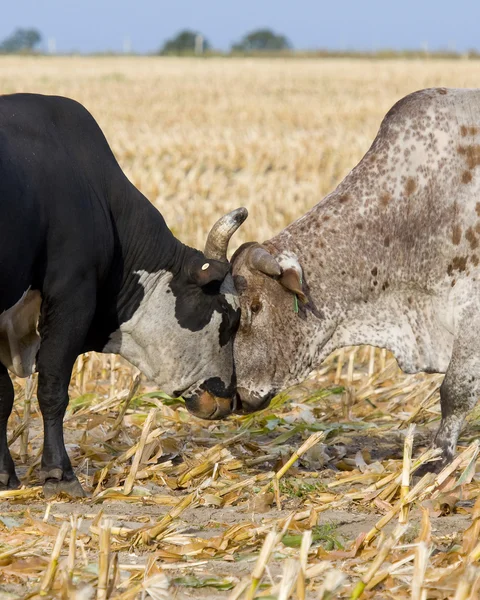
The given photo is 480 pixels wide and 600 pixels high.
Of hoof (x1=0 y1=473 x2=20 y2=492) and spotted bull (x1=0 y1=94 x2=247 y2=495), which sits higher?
spotted bull (x1=0 y1=94 x2=247 y2=495)

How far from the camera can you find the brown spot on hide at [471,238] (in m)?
5.22

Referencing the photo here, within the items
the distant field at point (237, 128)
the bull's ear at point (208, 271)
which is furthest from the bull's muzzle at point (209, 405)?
the distant field at point (237, 128)

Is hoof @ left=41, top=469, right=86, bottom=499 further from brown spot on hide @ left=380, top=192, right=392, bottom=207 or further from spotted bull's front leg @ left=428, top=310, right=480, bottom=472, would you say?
brown spot on hide @ left=380, top=192, right=392, bottom=207

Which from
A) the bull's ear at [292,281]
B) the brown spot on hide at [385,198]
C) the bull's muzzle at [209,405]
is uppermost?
the brown spot on hide at [385,198]

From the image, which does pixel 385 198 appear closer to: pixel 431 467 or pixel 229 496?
pixel 431 467

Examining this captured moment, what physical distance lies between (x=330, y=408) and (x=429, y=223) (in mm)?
1534

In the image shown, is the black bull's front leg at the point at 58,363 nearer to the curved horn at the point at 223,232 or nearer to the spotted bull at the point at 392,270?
the curved horn at the point at 223,232

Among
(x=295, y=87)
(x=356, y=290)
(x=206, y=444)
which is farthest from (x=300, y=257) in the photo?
(x=295, y=87)

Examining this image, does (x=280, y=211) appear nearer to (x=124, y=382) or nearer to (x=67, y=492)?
(x=124, y=382)

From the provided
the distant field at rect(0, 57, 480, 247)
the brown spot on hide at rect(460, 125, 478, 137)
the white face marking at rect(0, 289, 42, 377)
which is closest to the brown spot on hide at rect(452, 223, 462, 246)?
the brown spot on hide at rect(460, 125, 478, 137)

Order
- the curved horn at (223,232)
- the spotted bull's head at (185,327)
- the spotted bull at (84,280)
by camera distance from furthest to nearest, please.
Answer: the spotted bull's head at (185,327) < the curved horn at (223,232) < the spotted bull at (84,280)

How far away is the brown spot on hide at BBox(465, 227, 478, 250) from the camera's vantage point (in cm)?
522

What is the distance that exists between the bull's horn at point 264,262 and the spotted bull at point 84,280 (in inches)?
5.5

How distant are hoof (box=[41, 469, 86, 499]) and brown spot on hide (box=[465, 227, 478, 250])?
2.10m
